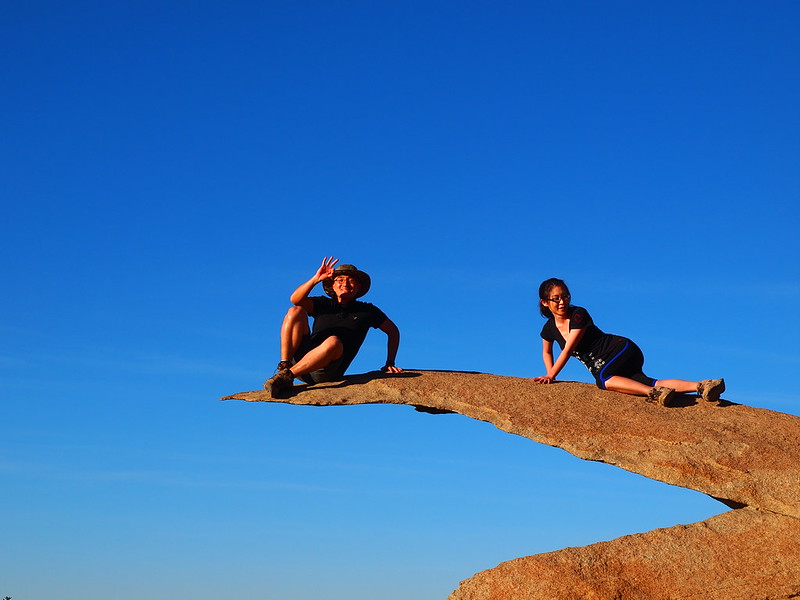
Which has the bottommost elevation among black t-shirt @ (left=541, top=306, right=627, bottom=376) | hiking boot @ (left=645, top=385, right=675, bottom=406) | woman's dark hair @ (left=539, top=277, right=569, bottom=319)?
hiking boot @ (left=645, top=385, right=675, bottom=406)

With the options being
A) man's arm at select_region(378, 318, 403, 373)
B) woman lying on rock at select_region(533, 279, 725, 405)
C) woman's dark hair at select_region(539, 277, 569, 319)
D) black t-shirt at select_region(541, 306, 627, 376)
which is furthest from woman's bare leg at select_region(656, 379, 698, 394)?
man's arm at select_region(378, 318, 403, 373)

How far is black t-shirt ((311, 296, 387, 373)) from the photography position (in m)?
9.73

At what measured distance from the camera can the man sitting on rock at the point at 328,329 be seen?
949 cm

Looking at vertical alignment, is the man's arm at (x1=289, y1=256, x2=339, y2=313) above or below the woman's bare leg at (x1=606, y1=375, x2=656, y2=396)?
above

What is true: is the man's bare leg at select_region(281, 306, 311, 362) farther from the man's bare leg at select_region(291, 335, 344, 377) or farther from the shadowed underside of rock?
the shadowed underside of rock

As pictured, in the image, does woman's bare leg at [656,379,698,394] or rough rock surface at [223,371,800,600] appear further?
woman's bare leg at [656,379,698,394]

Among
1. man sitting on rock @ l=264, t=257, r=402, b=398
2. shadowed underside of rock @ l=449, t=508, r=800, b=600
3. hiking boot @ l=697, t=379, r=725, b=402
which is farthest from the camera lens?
man sitting on rock @ l=264, t=257, r=402, b=398

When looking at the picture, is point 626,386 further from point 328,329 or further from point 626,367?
point 328,329

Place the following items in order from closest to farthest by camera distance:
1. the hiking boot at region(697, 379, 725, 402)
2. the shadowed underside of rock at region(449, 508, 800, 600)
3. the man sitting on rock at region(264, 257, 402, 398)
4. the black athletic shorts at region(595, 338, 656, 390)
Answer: the shadowed underside of rock at region(449, 508, 800, 600) → the hiking boot at region(697, 379, 725, 402) → the man sitting on rock at region(264, 257, 402, 398) → the black athletic shorts at region(595, 338, 656, 390)

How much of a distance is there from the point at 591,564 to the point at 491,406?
1958 mm

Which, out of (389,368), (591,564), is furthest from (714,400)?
(389,368)

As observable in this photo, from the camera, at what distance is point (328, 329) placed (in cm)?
973

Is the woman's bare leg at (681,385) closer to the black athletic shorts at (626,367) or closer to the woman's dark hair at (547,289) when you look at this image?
the black athletic shorts at (626,367)

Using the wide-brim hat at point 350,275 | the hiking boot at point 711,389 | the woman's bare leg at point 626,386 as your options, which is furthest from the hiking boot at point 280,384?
the hiking boot at point 711,389
